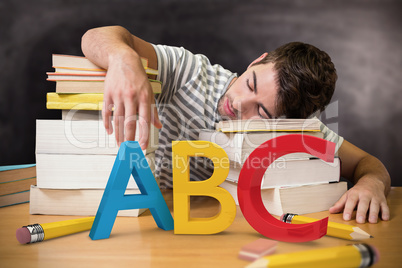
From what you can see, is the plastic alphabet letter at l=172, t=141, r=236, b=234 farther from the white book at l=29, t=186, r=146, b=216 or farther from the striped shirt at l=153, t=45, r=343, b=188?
the striped shirt at l=153, t=45, r=343, b=188

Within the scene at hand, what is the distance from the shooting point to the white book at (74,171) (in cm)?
96

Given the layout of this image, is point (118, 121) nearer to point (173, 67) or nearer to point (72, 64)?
point (72, 64)

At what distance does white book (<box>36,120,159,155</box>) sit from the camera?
3.14ft

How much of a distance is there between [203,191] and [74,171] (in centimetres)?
40

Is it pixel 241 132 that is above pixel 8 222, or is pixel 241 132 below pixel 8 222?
above

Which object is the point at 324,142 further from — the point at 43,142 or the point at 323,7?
the point at 323,7

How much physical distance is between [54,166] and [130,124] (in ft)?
0.99

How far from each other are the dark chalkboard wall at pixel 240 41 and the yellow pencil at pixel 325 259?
1344 mm

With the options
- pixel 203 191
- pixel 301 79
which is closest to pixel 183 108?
pixel 301 79

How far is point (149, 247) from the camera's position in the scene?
71 cm

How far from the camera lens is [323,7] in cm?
186

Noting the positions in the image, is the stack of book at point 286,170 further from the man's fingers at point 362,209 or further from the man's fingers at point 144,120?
the man's fingers at point 144,120

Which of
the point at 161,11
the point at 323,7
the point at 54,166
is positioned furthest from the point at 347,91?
the point at 54,166

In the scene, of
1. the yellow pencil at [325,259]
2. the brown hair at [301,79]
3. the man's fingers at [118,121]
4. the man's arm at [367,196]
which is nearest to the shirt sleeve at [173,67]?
the brown hair at [301,79]
